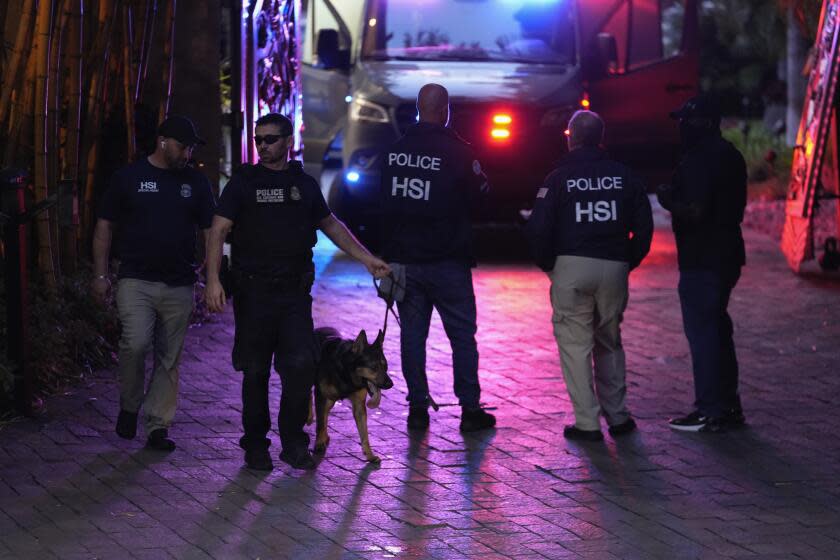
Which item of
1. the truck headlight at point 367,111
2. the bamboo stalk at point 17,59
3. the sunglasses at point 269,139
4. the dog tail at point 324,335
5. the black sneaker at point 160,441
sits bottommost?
the black sneaker at point 160,441

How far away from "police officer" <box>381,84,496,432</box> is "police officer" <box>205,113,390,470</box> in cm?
73

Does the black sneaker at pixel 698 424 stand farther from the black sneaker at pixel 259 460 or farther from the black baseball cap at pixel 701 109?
the black sneaker at pixel 259 460

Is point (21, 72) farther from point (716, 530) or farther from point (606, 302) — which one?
point (716, 530)

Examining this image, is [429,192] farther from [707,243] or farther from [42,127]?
[42,127]

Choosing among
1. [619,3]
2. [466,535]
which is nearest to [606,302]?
[466,535]

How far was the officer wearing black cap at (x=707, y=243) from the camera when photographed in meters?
8.41

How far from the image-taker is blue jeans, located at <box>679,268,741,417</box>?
28.1ft

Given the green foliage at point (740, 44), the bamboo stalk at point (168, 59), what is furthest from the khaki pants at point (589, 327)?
the green foliage at point (740, 44)

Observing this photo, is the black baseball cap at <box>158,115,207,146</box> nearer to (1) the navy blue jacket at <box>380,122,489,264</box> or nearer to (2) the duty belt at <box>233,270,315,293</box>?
(2) the duty belt at <box>233,270,315,293</box>

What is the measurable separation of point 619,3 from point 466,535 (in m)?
11.2

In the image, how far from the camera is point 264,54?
44.1 ft

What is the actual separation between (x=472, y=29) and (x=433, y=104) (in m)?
8.01

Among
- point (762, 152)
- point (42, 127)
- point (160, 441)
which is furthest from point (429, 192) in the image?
point (762, 152)

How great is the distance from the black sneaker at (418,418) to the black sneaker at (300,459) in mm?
1035
